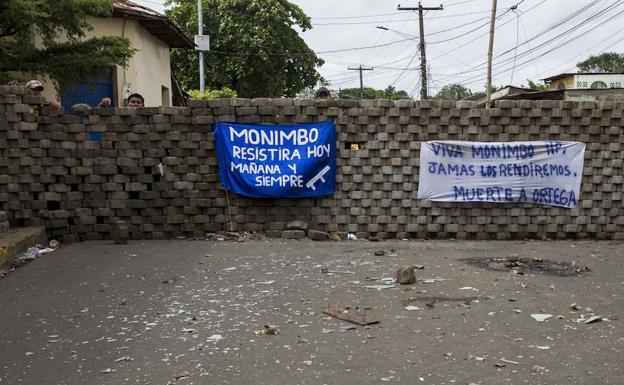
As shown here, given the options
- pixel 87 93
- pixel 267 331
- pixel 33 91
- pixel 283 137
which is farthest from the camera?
pixel 87 93

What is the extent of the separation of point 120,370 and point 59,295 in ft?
7.42

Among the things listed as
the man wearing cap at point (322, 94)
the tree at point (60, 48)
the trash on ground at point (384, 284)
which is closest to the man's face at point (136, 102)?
the tree at point (60, 48)

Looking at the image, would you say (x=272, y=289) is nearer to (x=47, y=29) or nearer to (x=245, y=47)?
(x=47, y=29)

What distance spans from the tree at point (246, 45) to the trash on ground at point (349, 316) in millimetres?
25204

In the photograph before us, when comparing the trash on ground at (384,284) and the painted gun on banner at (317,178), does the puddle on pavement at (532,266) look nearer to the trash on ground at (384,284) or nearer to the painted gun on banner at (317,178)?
the trash on ground at (384,284)

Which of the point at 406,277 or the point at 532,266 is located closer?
the point at 406,277

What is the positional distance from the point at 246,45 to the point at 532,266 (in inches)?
965

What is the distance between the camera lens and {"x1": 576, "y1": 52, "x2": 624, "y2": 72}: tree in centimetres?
5031

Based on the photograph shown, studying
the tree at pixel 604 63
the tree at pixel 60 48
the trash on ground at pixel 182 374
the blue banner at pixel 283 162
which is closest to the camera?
the trash on ground at pixel 182 374

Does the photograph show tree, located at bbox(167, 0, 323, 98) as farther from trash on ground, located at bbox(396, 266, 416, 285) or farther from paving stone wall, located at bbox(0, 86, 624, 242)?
trash on ground, located at bbox(396, 266, 416, 285)

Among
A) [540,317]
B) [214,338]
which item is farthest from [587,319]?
[214,338]

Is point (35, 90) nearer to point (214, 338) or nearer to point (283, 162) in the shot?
point (283, 162)

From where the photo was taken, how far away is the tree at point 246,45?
29094 mm

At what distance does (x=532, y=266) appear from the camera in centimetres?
721
